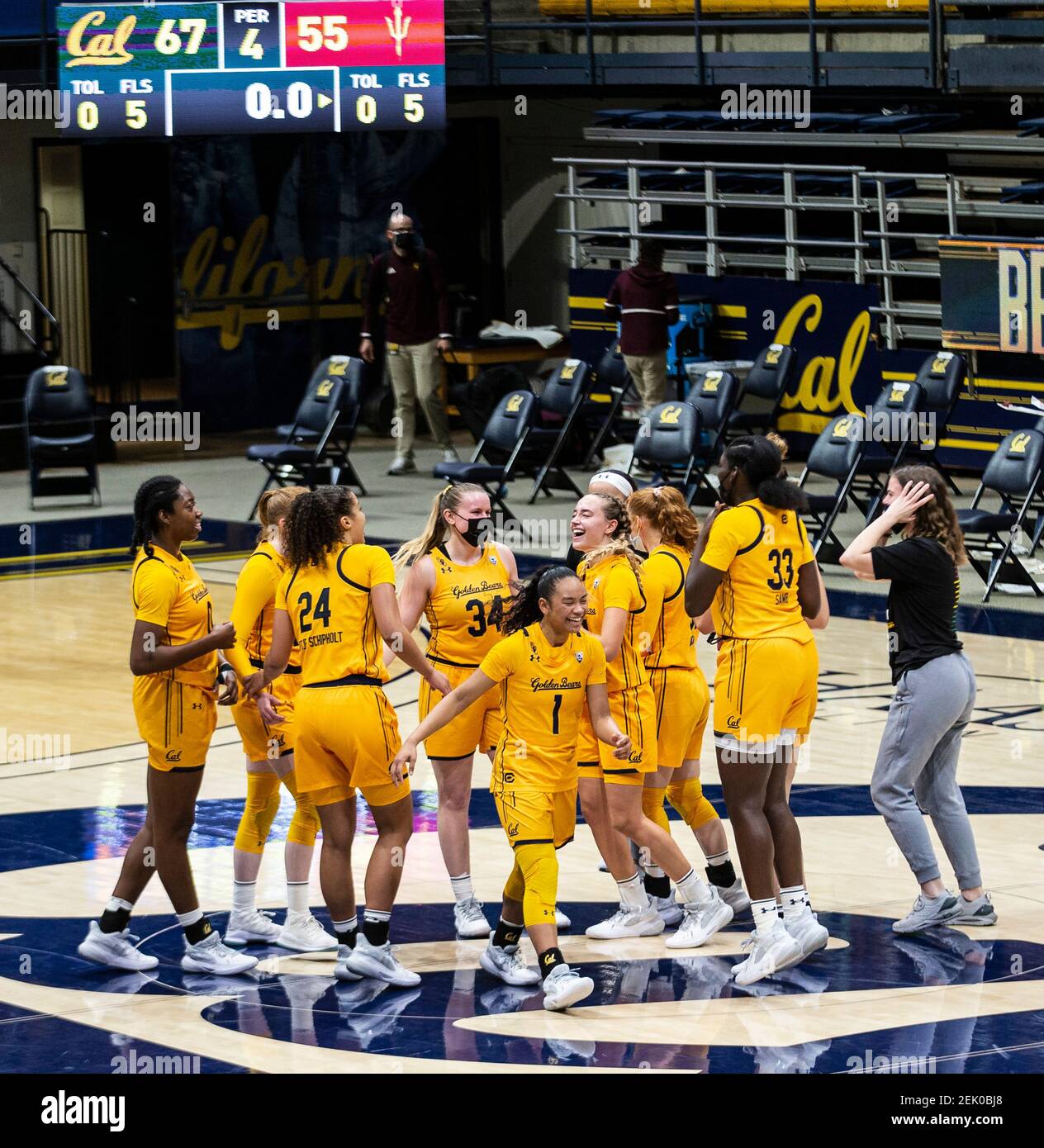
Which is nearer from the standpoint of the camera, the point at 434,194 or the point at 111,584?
the point at 111,584

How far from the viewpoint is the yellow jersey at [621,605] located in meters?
7.82

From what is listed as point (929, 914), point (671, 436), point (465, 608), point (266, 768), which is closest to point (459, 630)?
point (465, 608)

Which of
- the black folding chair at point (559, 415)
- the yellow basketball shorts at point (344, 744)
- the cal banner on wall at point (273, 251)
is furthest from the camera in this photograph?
the cal banner on wall at point (273, 251)

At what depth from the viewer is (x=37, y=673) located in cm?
1285

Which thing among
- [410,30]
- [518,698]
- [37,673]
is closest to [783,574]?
[518,698]

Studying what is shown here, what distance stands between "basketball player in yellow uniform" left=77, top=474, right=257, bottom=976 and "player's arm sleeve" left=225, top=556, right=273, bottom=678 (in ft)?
0.46

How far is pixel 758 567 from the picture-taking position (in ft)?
24.6

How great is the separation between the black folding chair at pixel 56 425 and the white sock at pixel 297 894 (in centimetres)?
1122

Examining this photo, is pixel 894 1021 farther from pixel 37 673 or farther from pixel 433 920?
pixel 37 673

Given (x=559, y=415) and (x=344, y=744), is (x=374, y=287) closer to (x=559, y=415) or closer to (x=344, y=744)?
(x=559, y=415)

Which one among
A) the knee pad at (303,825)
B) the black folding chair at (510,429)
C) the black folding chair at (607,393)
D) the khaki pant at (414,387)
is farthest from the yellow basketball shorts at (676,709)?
the khaki pant at (414,387)

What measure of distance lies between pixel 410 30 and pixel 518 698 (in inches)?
464

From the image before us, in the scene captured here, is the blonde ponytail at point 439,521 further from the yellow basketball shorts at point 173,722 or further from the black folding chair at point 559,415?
the black folding chair at point 559,415

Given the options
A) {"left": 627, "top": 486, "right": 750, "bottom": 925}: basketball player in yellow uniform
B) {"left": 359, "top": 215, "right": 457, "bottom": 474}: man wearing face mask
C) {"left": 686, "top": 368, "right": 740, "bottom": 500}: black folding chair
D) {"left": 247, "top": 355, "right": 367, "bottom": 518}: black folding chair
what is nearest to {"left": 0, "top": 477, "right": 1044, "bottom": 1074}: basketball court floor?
{"left": 627, "top": 486, "right": 750, "bottom": 925}: basketball player in yellow uniform
